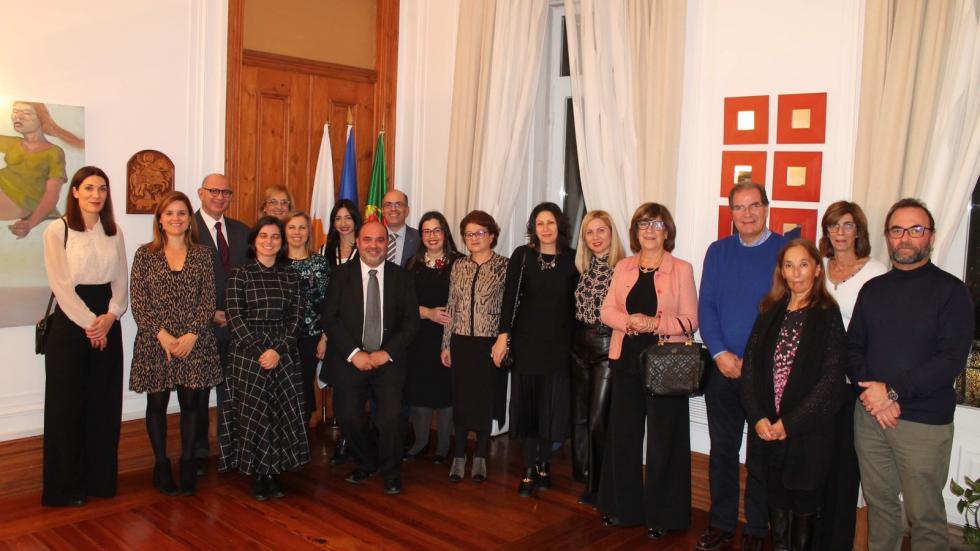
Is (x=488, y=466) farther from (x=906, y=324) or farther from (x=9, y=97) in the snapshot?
(x=9, y=97)

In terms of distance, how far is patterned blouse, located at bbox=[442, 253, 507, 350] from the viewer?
15.4 ft

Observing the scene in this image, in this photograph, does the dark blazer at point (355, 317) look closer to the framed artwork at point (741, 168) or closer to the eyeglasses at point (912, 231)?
the framed artwork at point (741, 168)

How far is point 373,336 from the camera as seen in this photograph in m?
4.66

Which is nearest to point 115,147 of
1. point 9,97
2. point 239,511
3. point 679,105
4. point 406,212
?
point 9,97

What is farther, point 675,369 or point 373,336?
point 373,336

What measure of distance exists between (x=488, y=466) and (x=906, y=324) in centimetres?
269

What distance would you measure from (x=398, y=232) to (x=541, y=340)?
1.50 m

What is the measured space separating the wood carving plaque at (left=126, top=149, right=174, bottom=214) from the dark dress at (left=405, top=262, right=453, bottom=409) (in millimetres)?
1598

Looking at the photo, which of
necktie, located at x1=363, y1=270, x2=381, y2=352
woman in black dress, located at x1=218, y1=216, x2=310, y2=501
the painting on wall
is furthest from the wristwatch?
the painting on wall

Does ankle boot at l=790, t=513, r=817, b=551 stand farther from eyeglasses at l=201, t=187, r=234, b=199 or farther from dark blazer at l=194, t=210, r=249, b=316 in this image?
eyeglasses at l=201, t=187, r=234, b=199

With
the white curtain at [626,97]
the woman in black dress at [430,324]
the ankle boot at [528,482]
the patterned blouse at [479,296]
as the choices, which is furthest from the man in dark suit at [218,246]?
the white curtain at [626,97]

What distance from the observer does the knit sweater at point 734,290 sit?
3.84 meters

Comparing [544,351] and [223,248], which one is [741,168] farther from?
[223,248]

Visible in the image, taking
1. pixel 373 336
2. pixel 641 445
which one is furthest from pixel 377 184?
pixel 641 445
